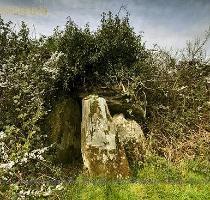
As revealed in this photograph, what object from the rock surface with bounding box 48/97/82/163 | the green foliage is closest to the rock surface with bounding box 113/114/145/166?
the green foliage

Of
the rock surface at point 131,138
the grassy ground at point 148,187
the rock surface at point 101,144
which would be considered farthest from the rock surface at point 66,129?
the grassy ground at point 148,187

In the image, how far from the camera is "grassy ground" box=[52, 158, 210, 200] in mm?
9125

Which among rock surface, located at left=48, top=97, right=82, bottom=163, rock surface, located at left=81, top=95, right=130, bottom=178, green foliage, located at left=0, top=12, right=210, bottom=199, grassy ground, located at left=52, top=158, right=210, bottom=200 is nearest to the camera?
grassy ground, located at left=52, top=158, right=210, bottom=200

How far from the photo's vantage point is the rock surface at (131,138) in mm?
11102

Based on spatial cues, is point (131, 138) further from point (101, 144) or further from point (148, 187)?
point (148, 187)

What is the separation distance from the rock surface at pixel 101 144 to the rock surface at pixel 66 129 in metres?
1.09

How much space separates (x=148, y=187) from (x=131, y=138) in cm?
199

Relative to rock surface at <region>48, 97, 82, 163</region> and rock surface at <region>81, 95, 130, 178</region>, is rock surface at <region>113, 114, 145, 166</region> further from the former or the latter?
rock surface at <region>48, 97, 82, 163</region>

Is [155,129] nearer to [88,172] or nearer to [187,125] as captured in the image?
[187,125]

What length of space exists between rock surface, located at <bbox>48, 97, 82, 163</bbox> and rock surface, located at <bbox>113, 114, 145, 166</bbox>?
4.02 ft

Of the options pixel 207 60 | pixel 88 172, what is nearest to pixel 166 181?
pixel 88 172

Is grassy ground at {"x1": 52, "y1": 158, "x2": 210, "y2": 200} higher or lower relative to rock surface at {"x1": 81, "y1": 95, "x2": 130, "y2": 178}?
lower

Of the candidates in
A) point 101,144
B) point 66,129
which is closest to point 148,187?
point 101,144

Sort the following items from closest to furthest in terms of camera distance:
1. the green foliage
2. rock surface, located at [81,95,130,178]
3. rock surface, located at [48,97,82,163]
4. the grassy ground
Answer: the grassy ground → rock surface, located at [81,95,130,178] → the green foliage → rock surface, located at [48,97,82,163]
